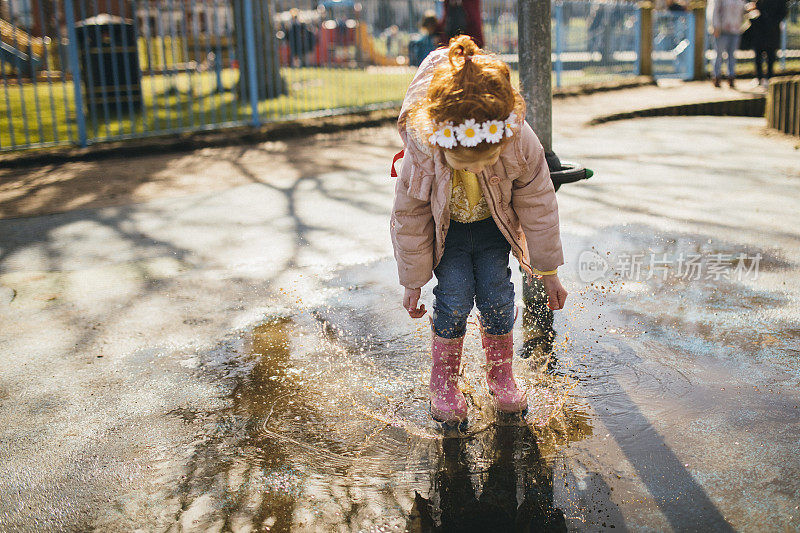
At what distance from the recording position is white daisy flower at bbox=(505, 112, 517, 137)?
98.8 inches

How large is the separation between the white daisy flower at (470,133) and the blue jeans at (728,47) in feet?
45.0

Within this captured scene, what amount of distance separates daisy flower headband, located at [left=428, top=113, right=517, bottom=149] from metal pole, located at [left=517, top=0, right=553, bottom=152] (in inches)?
68.1

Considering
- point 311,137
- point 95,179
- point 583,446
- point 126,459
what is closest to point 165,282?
point 126,459

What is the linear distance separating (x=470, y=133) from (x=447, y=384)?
108 cm

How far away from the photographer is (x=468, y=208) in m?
2.92

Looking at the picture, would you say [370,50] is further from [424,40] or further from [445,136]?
[445,136]

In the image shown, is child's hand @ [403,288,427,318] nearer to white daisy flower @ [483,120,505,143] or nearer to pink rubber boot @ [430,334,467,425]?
pink rubber boot @ [430,334,467,425]

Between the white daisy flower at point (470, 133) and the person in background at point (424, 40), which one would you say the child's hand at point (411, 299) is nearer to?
the white daisy flower at point (470, 133)

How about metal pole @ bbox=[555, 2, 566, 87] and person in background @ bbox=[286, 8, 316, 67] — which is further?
metal pole @ bbox=[555, 2, 566, 87]

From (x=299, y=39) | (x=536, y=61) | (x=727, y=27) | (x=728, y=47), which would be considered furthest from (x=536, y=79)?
(x=728, y=47)

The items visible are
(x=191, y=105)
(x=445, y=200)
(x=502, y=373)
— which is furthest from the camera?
(x=191, y=105)

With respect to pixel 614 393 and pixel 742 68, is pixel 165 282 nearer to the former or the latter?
pixel 614 393

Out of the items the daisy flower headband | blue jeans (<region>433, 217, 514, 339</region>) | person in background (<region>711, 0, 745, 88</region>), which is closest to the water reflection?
blue jeans (<region>433, 217, 514, 339</region>)

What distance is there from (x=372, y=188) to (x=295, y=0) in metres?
4.93
